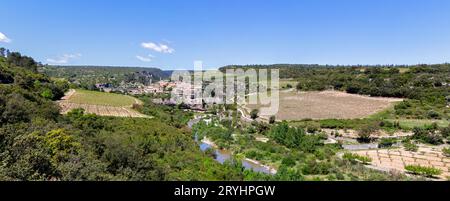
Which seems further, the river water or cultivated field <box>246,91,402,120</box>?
cultivated field <box>246,91,402,120</box>

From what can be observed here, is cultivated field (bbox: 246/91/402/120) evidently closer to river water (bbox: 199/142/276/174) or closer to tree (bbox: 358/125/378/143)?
tree (bbox: 358/125/378/143)

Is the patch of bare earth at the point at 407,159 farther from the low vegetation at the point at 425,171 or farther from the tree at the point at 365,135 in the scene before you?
the tree at the point at 365,135

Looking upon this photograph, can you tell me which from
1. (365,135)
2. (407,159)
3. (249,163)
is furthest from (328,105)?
(249,163)

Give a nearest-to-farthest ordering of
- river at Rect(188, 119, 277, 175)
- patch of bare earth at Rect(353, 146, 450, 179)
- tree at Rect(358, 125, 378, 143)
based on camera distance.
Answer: patch of bare earth at Rect(353, 146, 450, 179)
river at Rect(188, 119, 277, 175)
tree at Rect(358, 125, 378, 143)

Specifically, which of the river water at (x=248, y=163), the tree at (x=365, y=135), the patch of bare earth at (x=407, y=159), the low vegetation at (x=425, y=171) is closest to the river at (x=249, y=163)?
the river water at (x=248, y=163)

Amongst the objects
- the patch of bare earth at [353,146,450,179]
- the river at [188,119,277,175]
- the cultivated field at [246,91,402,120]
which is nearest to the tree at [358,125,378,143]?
the patch of bare earth at [353,146,450,179]

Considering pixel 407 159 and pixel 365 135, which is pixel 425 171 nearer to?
pixel 407 159

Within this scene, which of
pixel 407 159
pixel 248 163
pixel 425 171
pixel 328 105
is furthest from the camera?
pixel 328 105

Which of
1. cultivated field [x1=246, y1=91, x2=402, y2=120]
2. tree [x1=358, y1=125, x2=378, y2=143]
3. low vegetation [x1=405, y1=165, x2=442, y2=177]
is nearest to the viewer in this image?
low vegetation [x1=405, y1=165, x2=442, y2=177]
